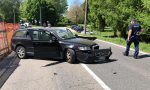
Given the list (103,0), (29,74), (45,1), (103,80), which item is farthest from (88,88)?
(45,1)

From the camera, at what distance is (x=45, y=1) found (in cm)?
12456

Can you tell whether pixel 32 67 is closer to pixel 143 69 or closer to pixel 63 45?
pixel 63 45

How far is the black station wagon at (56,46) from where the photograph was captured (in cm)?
1470

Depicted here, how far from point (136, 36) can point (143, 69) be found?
4.11m

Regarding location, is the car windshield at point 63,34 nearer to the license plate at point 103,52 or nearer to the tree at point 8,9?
the license plate at point 103,52

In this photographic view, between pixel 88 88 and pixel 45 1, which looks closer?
pixel 88 88

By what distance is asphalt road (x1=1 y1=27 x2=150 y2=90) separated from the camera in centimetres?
979

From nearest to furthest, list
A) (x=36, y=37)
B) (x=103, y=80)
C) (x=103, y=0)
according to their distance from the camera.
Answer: (x=103, y=80), (x=36, y=37), (x=103, y=0)

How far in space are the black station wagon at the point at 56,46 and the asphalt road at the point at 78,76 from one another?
0.38 m

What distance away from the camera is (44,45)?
16031 millimetres

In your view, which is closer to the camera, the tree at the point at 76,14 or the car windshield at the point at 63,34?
the car windshield at the point at 63,34

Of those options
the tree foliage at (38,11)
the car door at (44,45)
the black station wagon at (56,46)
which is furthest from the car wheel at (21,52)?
the tree foliage at (38,11)

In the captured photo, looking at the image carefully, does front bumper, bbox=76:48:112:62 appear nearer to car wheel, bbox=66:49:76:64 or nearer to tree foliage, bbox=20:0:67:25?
car wheel, bbox=66:49:76:64

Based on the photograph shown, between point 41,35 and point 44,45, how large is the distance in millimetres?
633
